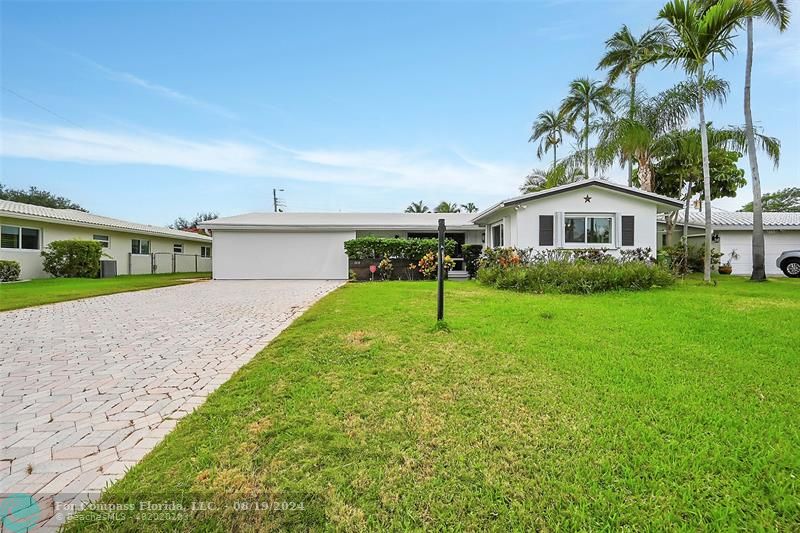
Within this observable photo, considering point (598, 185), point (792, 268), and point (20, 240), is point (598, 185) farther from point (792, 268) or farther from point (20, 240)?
point (20, 240)

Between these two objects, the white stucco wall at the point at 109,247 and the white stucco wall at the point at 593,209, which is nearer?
the white stucco wall at the point at 593,209

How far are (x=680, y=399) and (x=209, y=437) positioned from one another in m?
3.79

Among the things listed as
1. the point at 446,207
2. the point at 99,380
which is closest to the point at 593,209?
the point at 99,380

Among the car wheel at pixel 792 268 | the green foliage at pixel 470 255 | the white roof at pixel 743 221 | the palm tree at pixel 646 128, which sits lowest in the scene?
Answer: the car wheel at pixel 792 268

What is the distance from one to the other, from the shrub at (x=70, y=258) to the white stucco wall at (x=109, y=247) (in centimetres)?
52

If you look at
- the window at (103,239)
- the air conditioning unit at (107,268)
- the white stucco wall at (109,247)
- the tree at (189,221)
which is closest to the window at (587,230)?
the air conditioning unit at (107,268)

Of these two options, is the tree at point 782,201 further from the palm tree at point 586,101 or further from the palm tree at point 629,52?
the palm tree at point 629,52

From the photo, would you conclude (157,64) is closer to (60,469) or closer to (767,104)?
(60,469)

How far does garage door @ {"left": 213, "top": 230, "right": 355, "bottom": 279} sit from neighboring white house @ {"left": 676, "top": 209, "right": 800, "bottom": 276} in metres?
17.8

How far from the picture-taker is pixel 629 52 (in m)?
16.2

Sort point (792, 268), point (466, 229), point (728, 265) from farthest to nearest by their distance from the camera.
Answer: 1. point (466, 229)
2. point (728, 265)
3. point (792, 268)

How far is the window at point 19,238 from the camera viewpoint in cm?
1443

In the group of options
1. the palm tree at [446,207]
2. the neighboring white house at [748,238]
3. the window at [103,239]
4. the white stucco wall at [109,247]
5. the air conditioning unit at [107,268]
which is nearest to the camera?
the white stucco wall at [109,247]

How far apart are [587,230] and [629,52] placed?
9.81m
